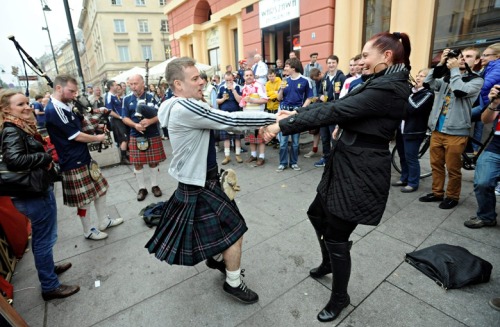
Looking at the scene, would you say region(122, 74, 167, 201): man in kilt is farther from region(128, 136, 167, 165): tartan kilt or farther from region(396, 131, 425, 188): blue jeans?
region(396, 131, 425, 188): blue jeans

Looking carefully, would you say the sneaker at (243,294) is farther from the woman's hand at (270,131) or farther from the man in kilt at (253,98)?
the man in kilt at (253,98)

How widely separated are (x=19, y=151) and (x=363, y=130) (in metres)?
2.76

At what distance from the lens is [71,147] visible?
3.19 meters

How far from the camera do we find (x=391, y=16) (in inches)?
286

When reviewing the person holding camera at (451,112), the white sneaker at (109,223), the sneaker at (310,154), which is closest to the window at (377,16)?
the sneaker at (310,154)

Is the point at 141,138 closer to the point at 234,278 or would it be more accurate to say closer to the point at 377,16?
the point at 234,278

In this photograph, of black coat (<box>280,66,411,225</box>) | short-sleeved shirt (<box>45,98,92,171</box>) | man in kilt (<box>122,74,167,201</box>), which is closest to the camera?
black coat (<box>280,66,411,225</box>)

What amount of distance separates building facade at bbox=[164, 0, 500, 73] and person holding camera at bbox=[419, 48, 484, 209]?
3.78 meters

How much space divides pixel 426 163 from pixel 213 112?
5.54m

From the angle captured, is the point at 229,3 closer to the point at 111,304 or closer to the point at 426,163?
the point at 426,163

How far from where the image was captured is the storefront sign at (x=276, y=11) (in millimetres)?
9492

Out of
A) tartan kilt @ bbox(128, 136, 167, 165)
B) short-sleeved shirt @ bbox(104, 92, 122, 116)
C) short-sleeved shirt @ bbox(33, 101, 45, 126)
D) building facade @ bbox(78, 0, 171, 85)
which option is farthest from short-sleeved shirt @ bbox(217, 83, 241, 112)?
building facade @ bbox(78, 0, 171, 85)

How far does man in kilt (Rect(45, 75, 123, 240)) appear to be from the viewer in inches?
120

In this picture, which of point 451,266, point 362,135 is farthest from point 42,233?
point 451,266
